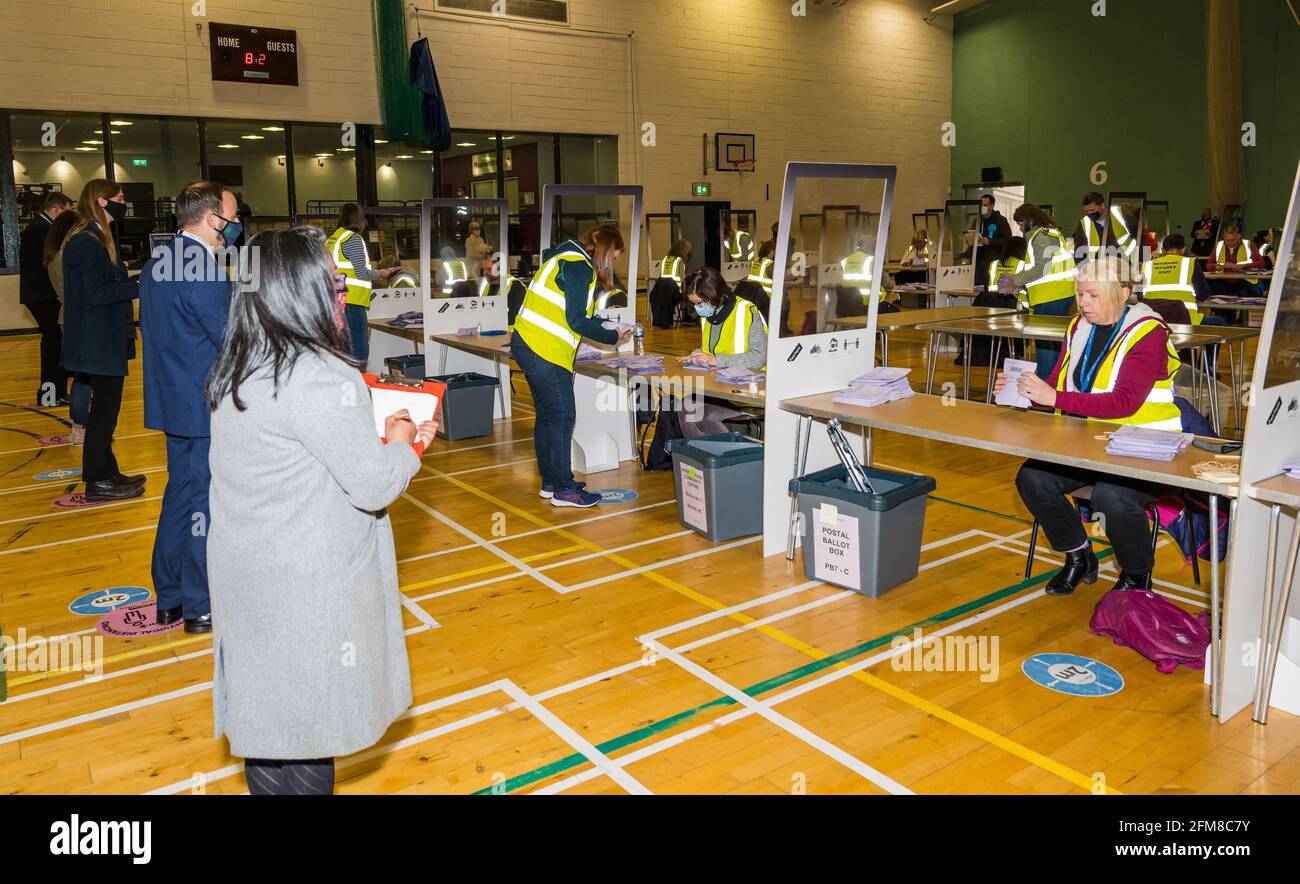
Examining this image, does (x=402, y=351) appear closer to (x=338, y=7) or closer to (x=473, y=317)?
(x=473, y=317)

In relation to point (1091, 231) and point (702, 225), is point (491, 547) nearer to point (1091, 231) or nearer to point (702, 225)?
point (1091, 231)

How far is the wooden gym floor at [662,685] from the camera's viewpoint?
2914 mm

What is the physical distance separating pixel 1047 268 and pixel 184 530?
22.7ft

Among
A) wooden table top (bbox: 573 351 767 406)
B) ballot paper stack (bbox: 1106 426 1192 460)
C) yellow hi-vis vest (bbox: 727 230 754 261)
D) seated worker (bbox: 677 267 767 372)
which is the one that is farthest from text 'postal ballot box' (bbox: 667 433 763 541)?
yellow hi-vis vest (bbox: 727 230 754 261)

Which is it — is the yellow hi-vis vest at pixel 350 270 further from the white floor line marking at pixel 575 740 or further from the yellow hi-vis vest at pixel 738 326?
the white floor line marking at pixel 575 740

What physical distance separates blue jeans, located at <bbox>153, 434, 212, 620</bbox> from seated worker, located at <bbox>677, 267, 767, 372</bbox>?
269 cm

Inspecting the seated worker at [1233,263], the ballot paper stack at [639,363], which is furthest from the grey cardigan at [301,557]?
the seated worker at [1233,263]

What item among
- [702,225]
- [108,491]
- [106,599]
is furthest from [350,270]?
[702,225]

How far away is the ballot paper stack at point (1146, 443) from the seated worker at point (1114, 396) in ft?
1.13

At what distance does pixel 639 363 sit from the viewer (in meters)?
5.69

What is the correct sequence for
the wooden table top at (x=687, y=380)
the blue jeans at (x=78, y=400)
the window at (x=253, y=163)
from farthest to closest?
1. the window at (x=253, y=163)
2. the blue jeans at (x=78, y=400)
3. the wooden table top at (x=687, y=380)

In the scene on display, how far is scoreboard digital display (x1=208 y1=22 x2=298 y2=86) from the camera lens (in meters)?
13.6

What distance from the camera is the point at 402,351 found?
9445mm
